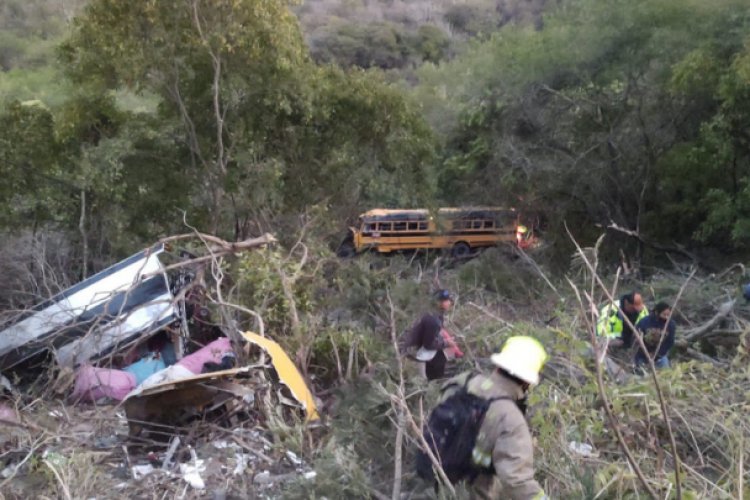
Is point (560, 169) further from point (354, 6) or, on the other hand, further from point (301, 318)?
point (354, 6)

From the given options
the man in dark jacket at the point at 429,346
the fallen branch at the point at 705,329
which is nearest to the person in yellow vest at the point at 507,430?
the man in dark jacket at the point at 429,346

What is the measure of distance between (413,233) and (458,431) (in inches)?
630

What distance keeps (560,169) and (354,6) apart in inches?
1673

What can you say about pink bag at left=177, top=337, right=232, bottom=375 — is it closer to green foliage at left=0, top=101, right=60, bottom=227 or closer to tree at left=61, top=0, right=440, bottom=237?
tree at left=61, top=0, right=440, bottom=237

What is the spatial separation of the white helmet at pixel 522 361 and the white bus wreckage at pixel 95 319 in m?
4.11

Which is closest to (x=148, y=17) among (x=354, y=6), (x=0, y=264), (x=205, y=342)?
(x=0, y=264)

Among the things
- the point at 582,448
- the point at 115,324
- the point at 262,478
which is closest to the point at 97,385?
the point at 115,324

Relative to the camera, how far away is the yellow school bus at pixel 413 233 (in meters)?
17.0

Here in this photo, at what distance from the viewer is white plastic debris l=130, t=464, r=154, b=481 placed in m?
4.48

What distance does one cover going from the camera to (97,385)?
605 cm

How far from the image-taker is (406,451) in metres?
4.20

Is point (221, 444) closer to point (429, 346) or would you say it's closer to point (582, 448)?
point (429, 346)

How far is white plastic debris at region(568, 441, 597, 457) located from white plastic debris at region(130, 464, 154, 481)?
2.54m

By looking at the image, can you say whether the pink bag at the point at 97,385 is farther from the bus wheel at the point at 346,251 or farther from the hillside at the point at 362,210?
the bus wheel at the point at 346,251
